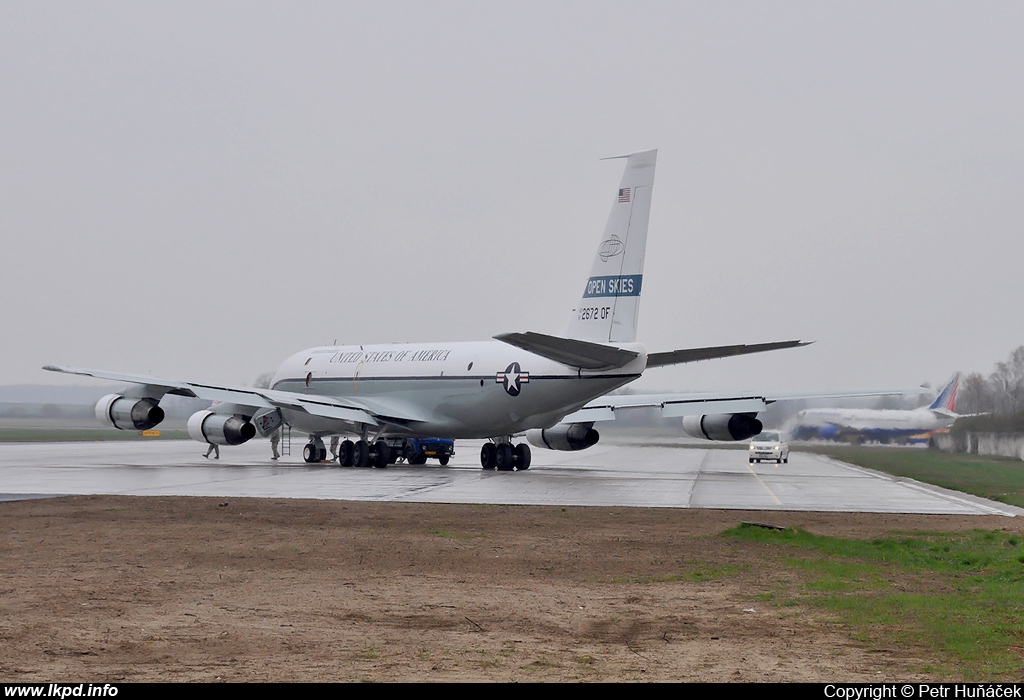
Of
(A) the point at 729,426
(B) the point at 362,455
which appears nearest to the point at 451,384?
(B) the point at 362,455

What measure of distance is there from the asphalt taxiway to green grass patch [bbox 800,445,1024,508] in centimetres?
96

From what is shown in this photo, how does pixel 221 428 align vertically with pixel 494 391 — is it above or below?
below

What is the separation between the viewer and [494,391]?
1367 inches

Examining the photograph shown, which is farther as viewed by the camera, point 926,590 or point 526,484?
point 526,484

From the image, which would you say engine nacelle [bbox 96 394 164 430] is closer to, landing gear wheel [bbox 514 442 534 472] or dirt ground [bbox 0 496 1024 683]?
landing gear wheel [bbox 514 442 534 472]

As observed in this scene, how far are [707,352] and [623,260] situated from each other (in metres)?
4.71

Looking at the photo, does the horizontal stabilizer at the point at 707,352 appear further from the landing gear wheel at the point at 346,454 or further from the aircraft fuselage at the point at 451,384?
the landing gear wheel at the point at 346,454

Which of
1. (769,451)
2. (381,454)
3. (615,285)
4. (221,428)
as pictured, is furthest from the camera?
(769,451)

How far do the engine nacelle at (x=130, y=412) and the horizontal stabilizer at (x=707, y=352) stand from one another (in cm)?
1657

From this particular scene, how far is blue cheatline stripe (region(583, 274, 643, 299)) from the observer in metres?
31.2

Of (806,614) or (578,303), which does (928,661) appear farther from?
(578,303)

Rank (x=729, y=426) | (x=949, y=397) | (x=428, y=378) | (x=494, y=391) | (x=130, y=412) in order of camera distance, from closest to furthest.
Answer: (x=494, y=391), (x=130, y=412), (x=729, y=426), (x=428, y=378), (x=949, y=397)

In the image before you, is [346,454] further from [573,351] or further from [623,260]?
[623,260]

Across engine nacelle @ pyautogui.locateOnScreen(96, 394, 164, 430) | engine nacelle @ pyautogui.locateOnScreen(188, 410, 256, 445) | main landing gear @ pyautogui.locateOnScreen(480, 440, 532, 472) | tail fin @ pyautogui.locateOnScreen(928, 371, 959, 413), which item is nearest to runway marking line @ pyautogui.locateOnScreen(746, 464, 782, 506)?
main landing gear @ pyautogui.locateOnScreen(480, 440, 532, 472)
